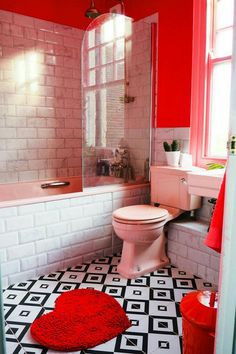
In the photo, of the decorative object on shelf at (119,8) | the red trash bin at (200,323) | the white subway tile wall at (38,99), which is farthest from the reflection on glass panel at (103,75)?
the red trash bin at (200,323)

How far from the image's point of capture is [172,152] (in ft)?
9.36

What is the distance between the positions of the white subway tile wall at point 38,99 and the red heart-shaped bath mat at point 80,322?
168 cm

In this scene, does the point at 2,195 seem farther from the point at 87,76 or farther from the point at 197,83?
the point at 197,83

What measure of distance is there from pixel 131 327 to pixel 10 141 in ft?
7.47

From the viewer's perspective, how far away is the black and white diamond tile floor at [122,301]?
5.71 ft

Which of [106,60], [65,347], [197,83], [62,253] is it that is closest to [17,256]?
[62,253]

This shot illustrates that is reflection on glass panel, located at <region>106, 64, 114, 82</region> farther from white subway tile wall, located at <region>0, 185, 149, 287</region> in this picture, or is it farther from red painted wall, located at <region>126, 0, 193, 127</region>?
white subway tile wall, located at <region>0, 185, 149, 287</region>

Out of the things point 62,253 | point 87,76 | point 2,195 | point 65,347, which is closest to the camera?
point 65,347

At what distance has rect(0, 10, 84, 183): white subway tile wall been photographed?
3195 mm

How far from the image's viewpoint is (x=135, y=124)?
325cm

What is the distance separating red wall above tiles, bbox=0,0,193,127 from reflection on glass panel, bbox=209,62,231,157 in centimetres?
23

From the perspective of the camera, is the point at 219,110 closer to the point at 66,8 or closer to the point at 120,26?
the point at 120,26

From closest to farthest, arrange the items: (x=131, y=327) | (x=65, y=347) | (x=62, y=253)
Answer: (x=65, y=347) → (x=131, y=327) → (x=62, y=253)

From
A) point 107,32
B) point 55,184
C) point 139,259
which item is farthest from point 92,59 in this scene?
point 139,259
